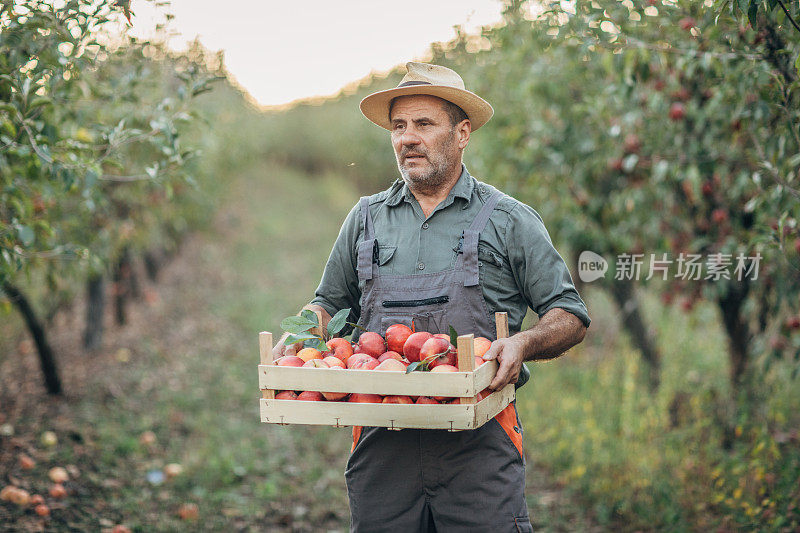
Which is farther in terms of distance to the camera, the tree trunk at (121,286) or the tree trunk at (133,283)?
the tree trunk at (133,283)

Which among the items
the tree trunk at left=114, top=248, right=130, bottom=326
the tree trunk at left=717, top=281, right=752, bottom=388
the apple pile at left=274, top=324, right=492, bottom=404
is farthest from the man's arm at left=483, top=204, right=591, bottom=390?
the tree trunk at left=114, top=248, right=130, bottom=326

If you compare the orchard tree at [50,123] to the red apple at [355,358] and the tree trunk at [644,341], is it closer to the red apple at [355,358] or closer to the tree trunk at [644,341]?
the red apple at [355,358]

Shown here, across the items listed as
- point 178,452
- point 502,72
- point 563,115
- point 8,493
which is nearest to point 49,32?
point 8,493

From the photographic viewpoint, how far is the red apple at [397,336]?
2.50m

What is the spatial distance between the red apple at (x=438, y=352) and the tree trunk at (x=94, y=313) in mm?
7131

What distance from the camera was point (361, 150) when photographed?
2798 cm

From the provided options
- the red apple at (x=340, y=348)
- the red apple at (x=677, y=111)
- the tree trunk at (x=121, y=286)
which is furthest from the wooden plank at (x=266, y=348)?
the tree trunk at (x=121, y=286)

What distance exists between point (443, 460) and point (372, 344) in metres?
0.51

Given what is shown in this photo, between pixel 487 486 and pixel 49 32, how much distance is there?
2858 mm

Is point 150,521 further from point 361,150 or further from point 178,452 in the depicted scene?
point 361,150

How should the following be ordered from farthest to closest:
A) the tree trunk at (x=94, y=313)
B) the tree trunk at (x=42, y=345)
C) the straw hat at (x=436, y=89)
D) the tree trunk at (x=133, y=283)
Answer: the tree trunk at (x=133, y=283)
the tree trunk at (x=94, y=313)
the tree trunk at (x=42, y=345)
the straw hat at (x=436, y=89)

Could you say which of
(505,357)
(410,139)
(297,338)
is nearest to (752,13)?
(410,139)

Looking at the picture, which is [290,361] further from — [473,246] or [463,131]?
[463,131]

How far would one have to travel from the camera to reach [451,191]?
2822mm
